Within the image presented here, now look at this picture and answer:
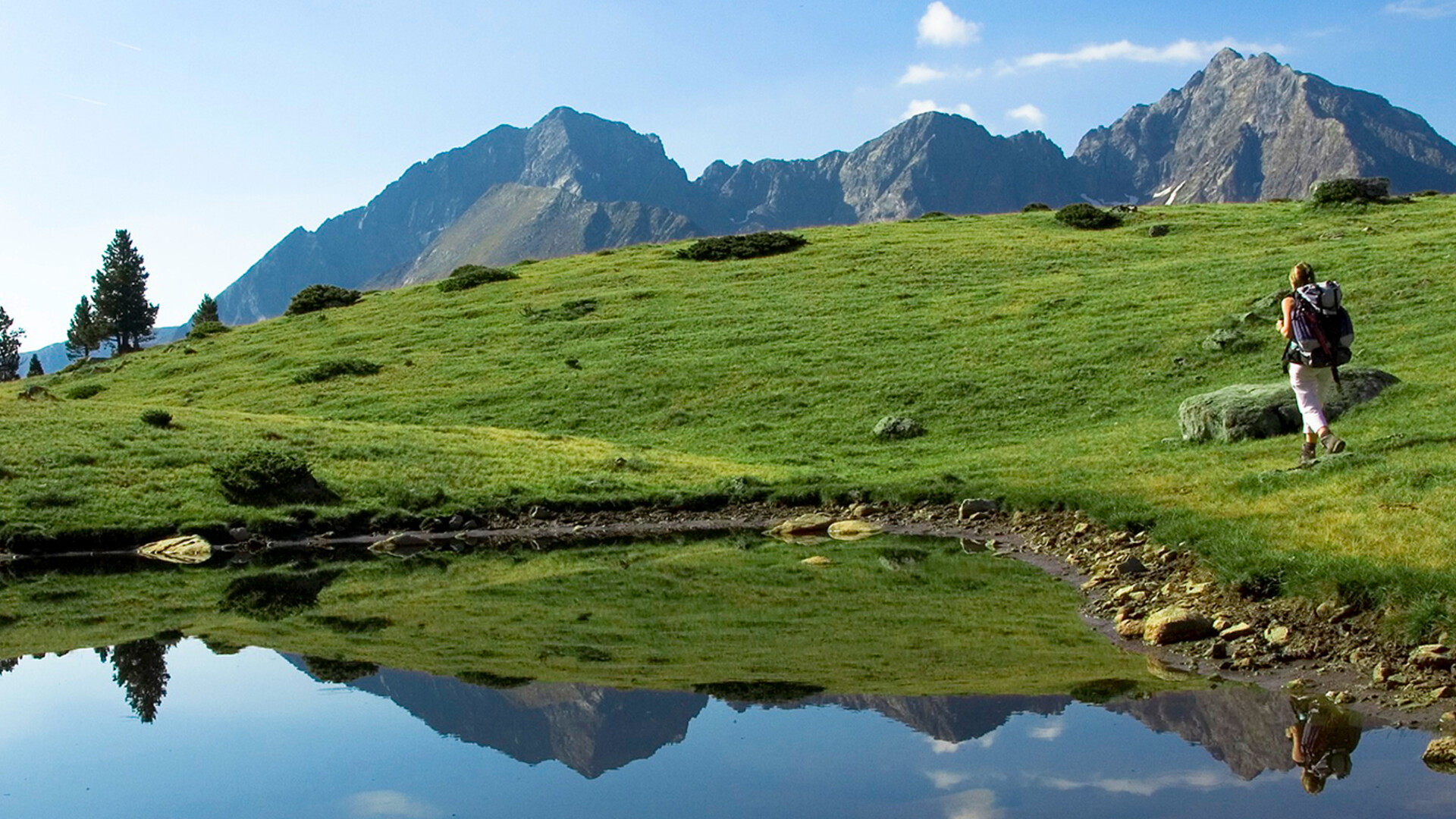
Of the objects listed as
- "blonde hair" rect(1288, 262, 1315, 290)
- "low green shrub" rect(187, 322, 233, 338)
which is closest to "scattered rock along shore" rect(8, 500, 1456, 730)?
"blonde hair" rect(1288, 262, 1315, 290)

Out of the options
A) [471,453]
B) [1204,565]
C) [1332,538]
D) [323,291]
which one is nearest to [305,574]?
[471,453]

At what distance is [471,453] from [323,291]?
46314 mm

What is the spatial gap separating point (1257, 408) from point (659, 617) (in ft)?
55.8

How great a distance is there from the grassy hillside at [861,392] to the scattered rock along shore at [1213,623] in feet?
1.99

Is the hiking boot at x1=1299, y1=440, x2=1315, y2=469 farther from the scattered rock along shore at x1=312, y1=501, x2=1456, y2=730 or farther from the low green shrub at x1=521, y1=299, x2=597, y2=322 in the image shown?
the low green shrub at x1=521, y1=299, x2=597, y2=322

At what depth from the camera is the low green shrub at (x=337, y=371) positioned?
54844 mm

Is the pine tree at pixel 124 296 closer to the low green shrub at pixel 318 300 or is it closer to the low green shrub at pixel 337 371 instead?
the low green shrub at pixel 318 300

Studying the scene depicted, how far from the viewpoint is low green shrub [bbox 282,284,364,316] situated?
3009 inches

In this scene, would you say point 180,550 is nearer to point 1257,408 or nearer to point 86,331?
point 1257,408

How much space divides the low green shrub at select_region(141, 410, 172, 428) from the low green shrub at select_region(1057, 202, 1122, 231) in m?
53.1

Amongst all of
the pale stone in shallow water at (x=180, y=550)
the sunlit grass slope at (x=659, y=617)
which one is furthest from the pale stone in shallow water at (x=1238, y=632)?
the pale stone in shallow water at (x=180, y=550)

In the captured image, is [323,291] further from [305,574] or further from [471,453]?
[305,574]

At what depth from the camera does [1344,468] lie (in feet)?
62.4

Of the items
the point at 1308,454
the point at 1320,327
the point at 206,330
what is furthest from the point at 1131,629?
the point at 206,330
